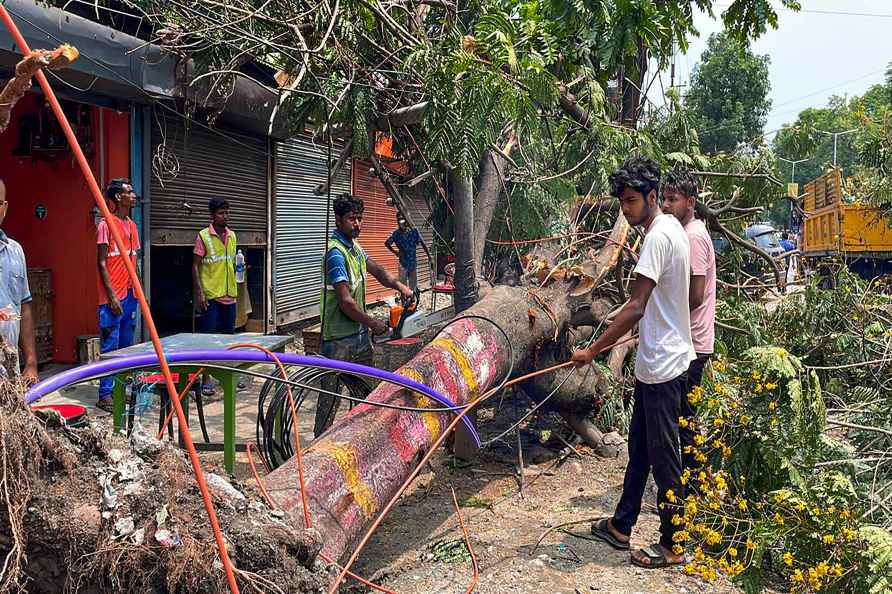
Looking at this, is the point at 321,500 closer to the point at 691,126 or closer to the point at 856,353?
the point at 856,353

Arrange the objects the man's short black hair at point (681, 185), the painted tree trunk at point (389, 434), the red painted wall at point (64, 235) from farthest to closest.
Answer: the red painted wall at point (64, 235), the man's short black hair at point (681, 185), the painted tree trunk at point (389, 434)

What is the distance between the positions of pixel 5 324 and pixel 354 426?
6.14 feet

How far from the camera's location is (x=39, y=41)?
16.8ft

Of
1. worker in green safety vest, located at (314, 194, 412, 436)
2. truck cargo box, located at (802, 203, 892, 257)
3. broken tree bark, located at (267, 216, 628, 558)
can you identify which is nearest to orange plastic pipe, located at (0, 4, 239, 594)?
broken tree bark, located at (267, 216, 628, 558)

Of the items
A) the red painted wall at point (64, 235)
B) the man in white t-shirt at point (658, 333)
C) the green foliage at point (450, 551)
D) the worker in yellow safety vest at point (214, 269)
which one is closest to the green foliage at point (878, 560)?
the man in white t-shirt at point (658, 333)

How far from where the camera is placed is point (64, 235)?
684cm

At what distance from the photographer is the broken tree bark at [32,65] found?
1.59 m

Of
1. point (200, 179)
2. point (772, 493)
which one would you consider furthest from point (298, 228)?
point (772, 493)

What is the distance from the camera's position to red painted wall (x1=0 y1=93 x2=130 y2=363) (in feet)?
22.3

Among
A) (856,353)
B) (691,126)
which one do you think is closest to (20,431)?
(856,353)

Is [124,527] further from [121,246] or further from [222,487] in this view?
[121,246]

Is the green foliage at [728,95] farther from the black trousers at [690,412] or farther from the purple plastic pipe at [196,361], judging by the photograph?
the purple plastic pipe at [196,361]

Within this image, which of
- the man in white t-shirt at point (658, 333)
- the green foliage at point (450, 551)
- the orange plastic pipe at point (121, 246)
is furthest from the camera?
the green foliage at point (450, 551)

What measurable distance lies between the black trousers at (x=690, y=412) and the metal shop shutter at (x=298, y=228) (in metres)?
6.51
